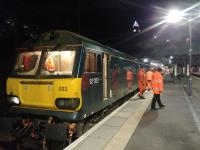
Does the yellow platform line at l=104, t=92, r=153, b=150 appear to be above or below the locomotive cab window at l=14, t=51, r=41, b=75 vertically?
below

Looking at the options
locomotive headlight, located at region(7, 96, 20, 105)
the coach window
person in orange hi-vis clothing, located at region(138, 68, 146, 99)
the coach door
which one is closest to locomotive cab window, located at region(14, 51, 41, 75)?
locomotive headlight, located at region(7, 96, 20, 105)

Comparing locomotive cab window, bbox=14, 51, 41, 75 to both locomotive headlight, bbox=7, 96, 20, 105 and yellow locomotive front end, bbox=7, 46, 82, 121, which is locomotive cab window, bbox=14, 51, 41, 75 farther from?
locomotive headlight, bbox=7, 96, 20, 105

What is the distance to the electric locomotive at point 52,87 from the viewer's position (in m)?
7.34

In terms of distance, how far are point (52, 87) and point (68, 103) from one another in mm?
610

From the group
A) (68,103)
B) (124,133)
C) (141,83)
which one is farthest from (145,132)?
(141,83)

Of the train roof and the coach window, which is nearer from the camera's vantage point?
the train roof

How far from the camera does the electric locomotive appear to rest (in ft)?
24.1

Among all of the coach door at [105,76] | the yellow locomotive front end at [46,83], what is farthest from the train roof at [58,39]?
the coach door at [105,76]

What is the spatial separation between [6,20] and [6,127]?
46.2 ft

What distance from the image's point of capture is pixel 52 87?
7551 millimetres

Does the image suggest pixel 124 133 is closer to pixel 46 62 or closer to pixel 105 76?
pixel 46 62

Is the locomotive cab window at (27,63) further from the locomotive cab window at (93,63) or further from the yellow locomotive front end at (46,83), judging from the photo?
the locomotive cab window at (93,63)

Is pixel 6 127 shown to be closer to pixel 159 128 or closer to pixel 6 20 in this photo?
pixel 159 128

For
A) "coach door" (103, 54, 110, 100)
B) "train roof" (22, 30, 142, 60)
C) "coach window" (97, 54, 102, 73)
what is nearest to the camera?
"train roof" (22, 30, 142, 60)
